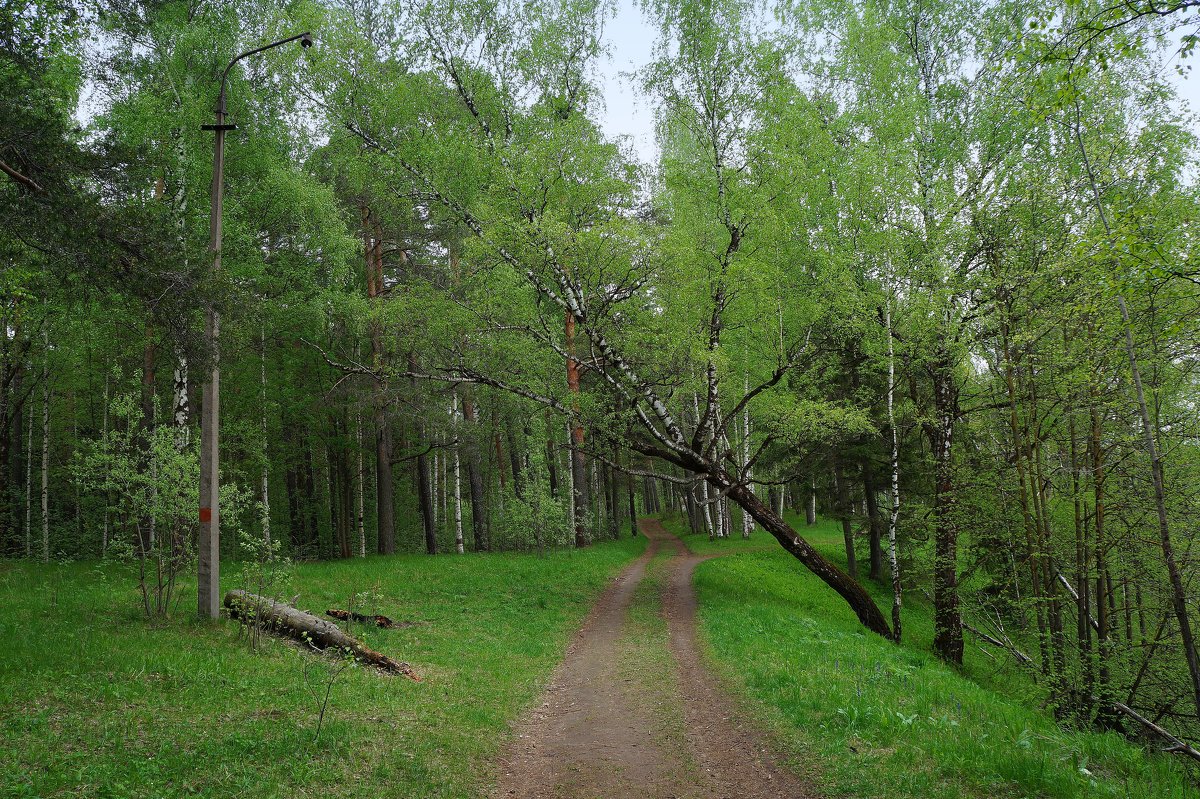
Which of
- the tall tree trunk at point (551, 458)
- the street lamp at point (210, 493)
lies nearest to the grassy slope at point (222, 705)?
the street lamp at point (210, 493)

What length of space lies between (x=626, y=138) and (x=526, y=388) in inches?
349

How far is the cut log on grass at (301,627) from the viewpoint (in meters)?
8.61

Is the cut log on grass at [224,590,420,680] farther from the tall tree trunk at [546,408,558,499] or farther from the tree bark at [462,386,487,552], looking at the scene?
the tall tree trunk at [546,408,558,499]

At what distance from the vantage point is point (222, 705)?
6.36 meters

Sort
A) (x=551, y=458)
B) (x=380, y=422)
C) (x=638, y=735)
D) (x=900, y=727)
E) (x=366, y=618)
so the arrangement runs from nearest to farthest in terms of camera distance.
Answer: (x=900, y=727)
(x=638, y=735)
(x=366, y=618)
(x=380, y=422)
(x=551, y=458)

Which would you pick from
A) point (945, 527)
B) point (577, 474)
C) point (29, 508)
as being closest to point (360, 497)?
point (577, 474)

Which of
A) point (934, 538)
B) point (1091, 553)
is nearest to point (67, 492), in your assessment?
point (934, 538)

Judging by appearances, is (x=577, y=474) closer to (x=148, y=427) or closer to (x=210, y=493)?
(x=148, y=427)

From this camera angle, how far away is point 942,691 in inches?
300

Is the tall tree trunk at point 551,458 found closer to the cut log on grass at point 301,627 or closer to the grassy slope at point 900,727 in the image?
the grassy slope at point 900,727

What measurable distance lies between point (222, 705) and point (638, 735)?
438 centimetres

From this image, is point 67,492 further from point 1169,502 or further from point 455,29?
point 1169,502

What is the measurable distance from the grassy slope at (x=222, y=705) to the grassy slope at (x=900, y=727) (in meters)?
3.16

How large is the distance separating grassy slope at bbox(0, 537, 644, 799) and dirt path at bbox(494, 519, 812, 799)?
17.8 inches
